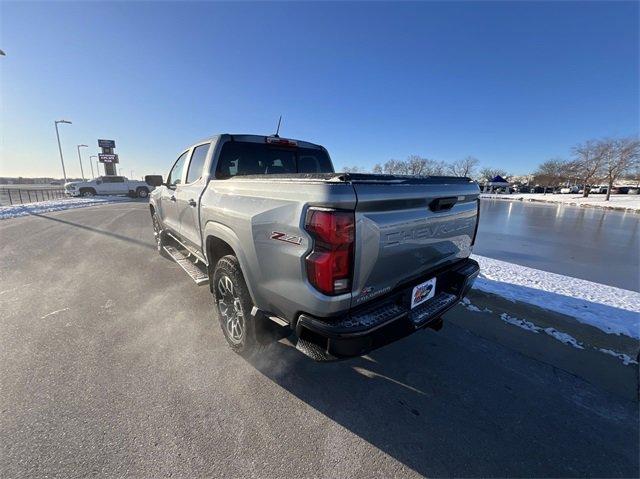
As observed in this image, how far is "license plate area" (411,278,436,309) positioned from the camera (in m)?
2.33

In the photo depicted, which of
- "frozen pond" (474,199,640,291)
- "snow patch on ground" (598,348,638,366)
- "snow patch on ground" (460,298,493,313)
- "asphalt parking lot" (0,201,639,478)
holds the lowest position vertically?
"frozen pond" (474,199,640,291)

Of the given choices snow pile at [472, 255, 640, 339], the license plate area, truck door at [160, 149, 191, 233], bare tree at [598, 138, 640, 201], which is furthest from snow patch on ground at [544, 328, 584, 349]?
bare tree at [598, 138, 640, 201]

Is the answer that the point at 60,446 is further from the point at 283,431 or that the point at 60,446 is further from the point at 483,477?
the point at 483,477

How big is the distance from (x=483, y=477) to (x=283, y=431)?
1.28m

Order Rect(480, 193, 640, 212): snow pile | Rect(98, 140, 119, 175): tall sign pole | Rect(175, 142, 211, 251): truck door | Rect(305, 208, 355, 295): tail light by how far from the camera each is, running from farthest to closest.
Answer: Rect(98, 140, 119, 175): tall sign pole → Rect(480, 193, 640, 212): snow pile → Rect(175, 142, 211, 251): truck door → Rect(305, 208, 355, 295): tail light

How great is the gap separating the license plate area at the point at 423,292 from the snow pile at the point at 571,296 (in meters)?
2.37

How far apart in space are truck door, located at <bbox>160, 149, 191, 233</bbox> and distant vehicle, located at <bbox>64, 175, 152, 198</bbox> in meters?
28.1

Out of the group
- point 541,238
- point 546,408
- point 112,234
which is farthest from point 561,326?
point 112,234

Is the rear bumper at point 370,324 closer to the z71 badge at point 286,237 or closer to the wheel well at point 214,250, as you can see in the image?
the z71 badge at point 286,237

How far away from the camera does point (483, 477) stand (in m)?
1.77

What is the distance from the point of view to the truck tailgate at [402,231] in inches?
73.5

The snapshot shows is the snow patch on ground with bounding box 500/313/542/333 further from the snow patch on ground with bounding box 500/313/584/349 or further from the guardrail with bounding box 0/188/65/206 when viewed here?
the guardrail with bounding box 0/188/65/206

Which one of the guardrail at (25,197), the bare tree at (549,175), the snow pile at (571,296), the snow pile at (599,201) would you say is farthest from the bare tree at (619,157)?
the guardrail at (25,197)

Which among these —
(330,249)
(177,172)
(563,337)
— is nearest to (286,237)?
(330,249)
